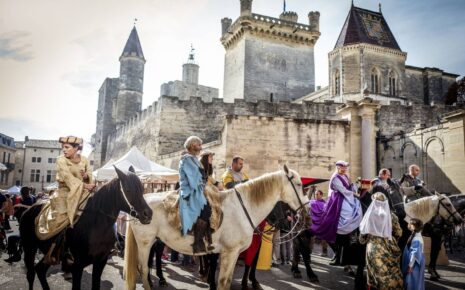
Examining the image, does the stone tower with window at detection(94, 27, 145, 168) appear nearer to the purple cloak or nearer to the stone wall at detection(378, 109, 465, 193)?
the stone wall at detection(378, 109, 465, 193)

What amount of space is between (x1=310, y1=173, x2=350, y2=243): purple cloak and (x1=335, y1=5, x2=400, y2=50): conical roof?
3832 cm

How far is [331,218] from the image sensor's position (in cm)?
614

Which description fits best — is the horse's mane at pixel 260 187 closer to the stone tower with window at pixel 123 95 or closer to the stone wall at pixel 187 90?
the stone tower with window at pixel 123 95

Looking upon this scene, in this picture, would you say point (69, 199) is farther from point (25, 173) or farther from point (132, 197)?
point (25, 173)

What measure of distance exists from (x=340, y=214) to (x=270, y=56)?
1473 inches

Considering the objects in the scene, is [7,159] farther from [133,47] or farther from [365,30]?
[365,30]

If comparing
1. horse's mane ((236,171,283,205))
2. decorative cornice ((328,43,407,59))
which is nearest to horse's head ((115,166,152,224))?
horse's mane ((236,171,283,205))

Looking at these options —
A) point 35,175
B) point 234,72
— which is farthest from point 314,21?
point 35,175

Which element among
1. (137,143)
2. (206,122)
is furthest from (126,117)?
(206,122)

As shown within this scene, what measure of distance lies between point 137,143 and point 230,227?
28.8 m

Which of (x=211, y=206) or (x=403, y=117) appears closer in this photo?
(x=211, y=206)

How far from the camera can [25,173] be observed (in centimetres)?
6266

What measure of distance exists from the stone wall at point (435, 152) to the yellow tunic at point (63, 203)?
661 inches

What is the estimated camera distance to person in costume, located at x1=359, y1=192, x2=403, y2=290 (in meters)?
4.75
